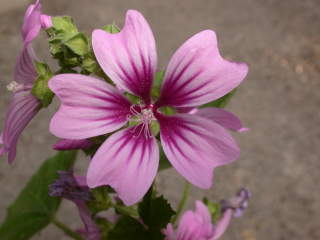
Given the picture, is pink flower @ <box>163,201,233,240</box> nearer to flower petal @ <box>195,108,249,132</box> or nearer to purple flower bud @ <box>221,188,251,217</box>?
flower petal @ <box>195,108,249,132</box>

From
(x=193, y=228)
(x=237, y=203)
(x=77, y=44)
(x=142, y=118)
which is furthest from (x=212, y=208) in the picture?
(x=77, y=44)

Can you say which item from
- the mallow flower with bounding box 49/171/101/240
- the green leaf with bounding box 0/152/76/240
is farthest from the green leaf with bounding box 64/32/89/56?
the green leaf with bounding box 0/152/76/240

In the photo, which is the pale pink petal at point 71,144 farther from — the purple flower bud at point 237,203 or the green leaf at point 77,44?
the purple flower bud at point 237,203

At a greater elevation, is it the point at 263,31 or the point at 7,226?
the point at 7,226

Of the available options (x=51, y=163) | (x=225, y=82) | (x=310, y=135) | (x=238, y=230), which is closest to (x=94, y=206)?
(x=51, y=163)

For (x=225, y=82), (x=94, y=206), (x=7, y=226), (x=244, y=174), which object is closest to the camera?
(x=225, y=82)

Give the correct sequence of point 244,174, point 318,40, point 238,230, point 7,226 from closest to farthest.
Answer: point 7,226 < point 238,230 < point 244,174 < point 318,40

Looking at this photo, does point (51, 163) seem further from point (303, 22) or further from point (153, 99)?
point (303, 22)
